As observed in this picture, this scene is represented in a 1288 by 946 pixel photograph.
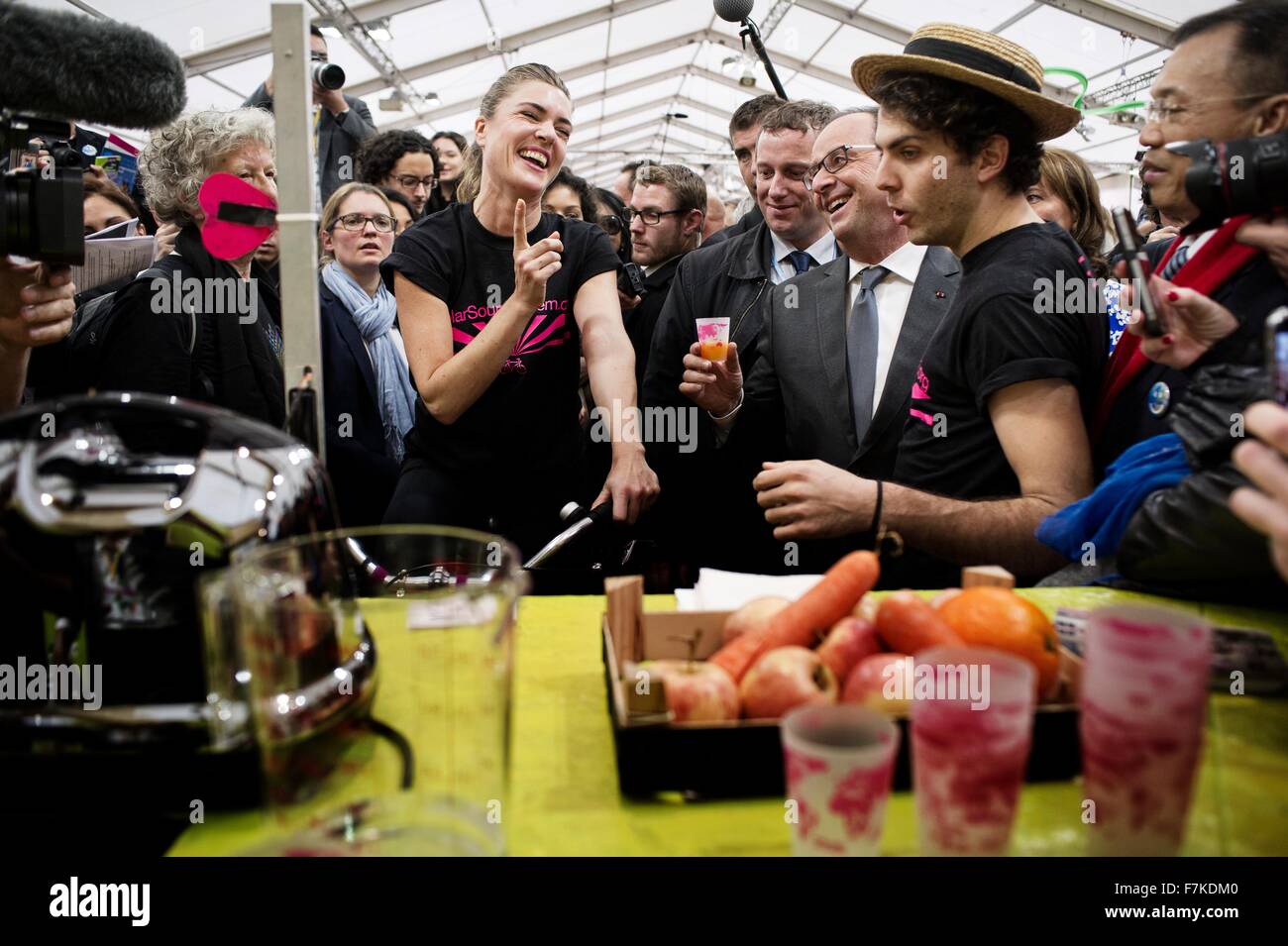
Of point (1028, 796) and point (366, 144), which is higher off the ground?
point (366, 144)

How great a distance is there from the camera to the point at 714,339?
251cm

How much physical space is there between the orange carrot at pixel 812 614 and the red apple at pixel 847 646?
2 cm

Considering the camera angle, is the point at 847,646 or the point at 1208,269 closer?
the point at 847,646

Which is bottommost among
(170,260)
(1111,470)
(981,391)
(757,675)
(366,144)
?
(757,675)

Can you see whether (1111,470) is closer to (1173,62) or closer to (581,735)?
(1173,62)

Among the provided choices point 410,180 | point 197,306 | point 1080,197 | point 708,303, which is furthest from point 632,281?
point 197,306

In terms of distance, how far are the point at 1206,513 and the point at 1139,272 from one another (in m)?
0.39

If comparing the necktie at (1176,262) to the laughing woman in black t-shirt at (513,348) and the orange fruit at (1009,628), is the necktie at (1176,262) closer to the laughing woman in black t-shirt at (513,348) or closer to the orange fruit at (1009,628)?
the orange fruit at (1009,628)

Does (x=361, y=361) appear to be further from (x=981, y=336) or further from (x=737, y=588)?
(x=737, y=588)

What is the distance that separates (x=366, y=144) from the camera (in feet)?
15.0

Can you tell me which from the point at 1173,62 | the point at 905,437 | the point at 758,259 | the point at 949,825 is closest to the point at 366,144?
the point at 758,259

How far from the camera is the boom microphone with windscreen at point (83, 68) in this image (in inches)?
35.5
